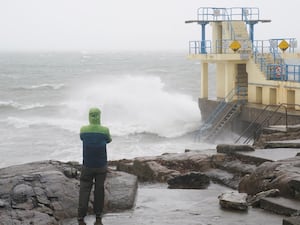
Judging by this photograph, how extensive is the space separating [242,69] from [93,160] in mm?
21851

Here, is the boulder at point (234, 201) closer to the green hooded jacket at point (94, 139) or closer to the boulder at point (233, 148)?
the green hooded jacket at point (94, 139)

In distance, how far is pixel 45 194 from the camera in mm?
8188

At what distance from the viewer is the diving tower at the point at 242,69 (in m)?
25.8

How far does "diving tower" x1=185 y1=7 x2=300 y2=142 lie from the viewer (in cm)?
2583

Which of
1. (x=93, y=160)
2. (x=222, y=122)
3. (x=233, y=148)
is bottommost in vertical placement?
(x=222, y=122)

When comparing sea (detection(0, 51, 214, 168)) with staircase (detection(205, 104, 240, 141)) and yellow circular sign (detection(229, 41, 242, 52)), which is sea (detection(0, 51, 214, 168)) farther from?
yellow circular sign (detection(229, 41, 242, 52))

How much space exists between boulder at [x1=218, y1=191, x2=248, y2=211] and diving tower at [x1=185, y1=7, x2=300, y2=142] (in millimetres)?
16163

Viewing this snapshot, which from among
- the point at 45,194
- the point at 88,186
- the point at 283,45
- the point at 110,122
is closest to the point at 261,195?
the point at 88,186

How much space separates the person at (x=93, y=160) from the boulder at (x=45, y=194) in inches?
15.9

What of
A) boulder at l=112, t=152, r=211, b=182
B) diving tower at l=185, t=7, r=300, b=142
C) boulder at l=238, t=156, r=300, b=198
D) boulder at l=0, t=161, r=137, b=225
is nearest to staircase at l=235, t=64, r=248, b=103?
diving tower at l=185, t=7, r=300, b=142

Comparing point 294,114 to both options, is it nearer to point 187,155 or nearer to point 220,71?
point 220,71

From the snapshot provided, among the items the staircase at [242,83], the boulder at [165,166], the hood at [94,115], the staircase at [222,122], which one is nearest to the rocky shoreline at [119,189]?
the boulder at [165,166]

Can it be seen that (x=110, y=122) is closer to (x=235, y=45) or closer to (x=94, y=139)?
(x=235, y=45)

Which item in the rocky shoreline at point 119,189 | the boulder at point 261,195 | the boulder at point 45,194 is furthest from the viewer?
the boulder at point 261,195
